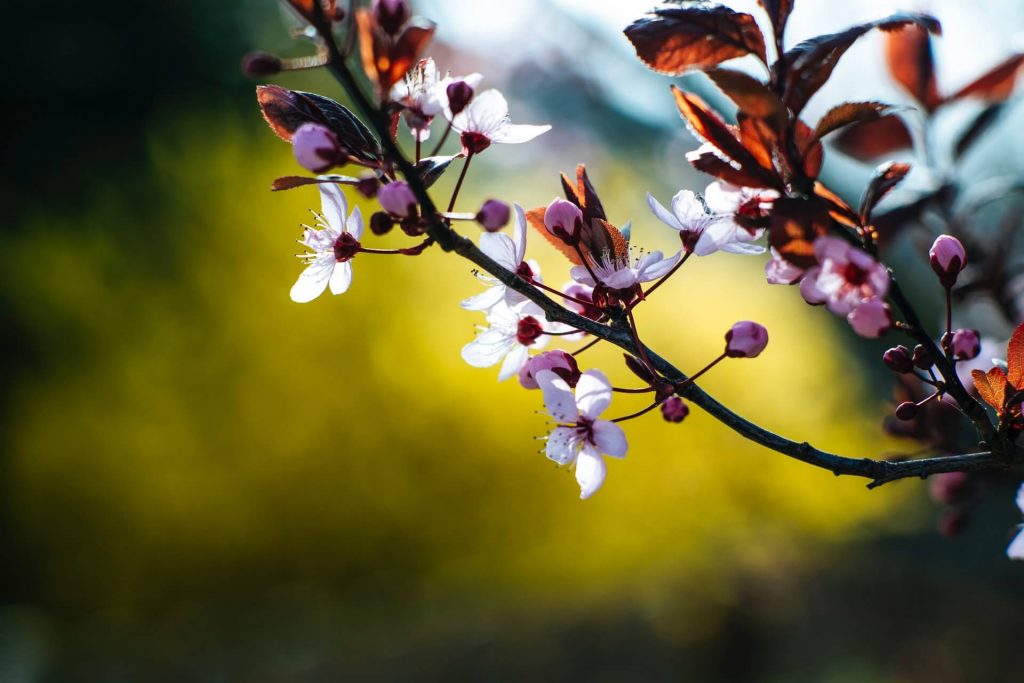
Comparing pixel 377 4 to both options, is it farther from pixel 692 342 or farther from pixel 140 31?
pixel 140 31

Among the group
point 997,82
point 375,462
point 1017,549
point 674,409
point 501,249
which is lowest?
point 1017,549

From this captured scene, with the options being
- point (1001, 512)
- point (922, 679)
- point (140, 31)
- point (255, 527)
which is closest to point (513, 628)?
point (255, 527)

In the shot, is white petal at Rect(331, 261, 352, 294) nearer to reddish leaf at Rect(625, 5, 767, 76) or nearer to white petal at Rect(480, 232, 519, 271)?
white petal at Rect(480, 232, 519, 271)

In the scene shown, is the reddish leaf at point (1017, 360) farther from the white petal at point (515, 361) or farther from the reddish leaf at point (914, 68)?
the reddish leaf at point (914, 68)

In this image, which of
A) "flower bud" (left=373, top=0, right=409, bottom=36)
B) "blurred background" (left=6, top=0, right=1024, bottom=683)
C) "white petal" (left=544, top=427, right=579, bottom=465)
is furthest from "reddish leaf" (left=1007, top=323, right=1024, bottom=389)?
"blurred background" (left=6, top=0, right=1024, bottom=683)

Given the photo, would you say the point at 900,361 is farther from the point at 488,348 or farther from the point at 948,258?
the point at 488,348

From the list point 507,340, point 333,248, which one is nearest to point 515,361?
point 507,340
